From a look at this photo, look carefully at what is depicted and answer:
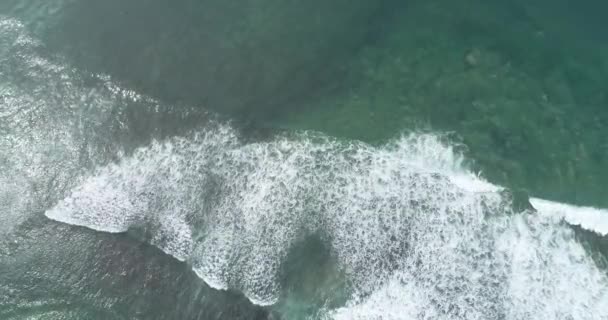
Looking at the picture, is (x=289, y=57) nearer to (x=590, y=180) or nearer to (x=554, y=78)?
(x=554, y=78)

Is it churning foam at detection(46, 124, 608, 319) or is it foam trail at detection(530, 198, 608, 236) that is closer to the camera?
churning foam at detection(46, 124, 608, 319)

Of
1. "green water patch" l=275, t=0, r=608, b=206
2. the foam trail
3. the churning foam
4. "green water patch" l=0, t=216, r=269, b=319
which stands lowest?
"green water patch" l=0, t=216, r=269, b=319

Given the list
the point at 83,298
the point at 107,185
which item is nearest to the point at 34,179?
the point at 107,185

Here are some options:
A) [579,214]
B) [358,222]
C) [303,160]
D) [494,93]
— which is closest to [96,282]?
[303,160]

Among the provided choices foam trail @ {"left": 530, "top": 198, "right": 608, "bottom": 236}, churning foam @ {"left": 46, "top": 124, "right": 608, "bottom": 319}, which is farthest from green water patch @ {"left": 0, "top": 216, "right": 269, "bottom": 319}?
foam trail @ {"left": 530, "top": 198, "right": 608, "bottom": 236}

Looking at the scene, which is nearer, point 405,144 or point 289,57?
point 405,144

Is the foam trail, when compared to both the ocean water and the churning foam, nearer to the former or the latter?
the ocean water
